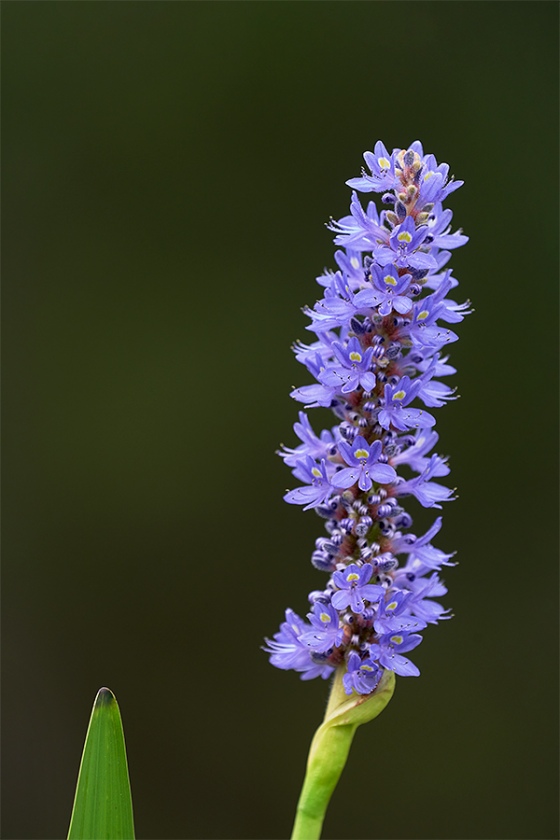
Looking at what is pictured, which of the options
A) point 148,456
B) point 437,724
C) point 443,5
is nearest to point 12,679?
point 148,456

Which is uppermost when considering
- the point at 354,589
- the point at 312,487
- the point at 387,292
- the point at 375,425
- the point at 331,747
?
the point at 387,292

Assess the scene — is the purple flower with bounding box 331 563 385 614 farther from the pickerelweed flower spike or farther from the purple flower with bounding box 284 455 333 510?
the purple flower with bounding box 284 455 333 510

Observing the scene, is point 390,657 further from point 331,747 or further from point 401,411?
point 401,411

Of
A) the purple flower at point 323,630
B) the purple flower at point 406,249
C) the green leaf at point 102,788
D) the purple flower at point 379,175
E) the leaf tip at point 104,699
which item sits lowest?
the green leaf at point 102,788

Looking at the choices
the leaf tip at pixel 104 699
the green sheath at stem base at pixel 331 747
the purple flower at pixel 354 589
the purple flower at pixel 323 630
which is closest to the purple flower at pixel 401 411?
the purple flower at pixel 354 589

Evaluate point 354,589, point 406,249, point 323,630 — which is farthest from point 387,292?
point 323,630

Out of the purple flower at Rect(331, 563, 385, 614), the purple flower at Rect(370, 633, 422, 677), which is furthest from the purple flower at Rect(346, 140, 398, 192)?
the purple flower at Rect(370, 633, 422, 677)

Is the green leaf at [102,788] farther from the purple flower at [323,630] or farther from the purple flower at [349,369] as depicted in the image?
the purple flower at [349,369]
